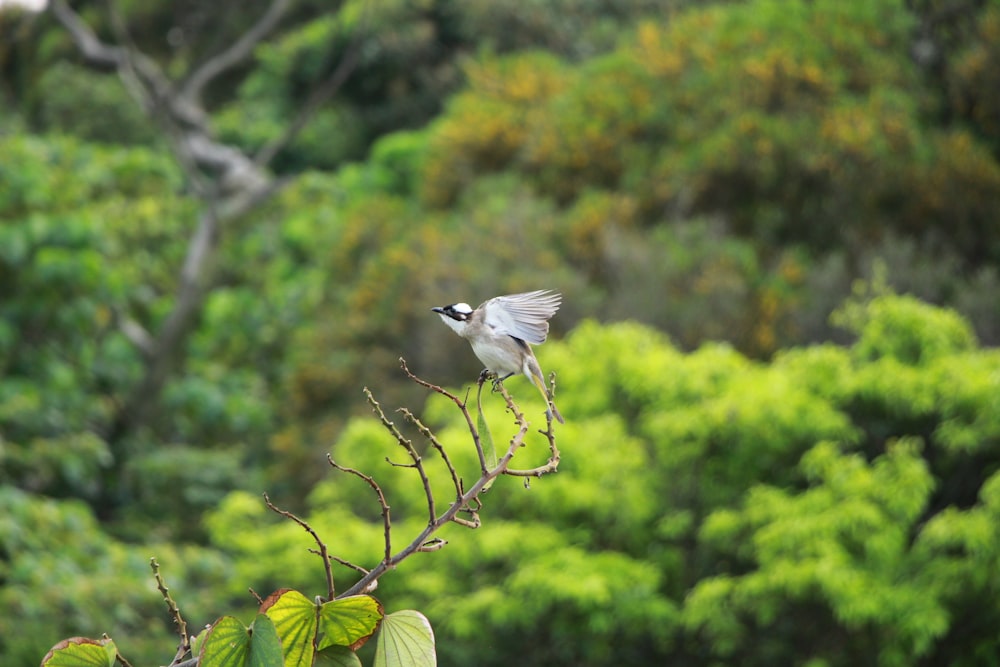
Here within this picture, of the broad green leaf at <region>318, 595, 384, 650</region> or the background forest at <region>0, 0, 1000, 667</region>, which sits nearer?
the broad green leaf at <region>318, 595, 384, 650</region>

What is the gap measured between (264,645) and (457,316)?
2.98ft

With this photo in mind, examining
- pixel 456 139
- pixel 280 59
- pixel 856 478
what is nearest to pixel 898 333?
pixel 856 478

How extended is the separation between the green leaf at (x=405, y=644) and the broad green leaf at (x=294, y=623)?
0.06 metres

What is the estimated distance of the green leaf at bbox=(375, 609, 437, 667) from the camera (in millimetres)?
1084

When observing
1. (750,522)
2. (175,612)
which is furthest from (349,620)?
(750,522)

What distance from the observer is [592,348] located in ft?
25.2

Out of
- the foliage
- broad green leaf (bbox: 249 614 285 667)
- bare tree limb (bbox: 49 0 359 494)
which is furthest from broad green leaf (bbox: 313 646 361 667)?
bare tree limb (bbox: 49 0 359 494)

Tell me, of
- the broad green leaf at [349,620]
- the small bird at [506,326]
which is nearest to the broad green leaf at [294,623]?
the broad green leaf at [349,620]

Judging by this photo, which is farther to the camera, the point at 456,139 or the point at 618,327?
the point at 456,139

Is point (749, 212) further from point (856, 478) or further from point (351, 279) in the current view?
point (856, 478)

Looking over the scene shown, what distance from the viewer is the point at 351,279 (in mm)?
12094

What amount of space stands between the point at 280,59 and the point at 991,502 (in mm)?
17966

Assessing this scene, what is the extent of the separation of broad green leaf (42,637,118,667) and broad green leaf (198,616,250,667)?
106 mm

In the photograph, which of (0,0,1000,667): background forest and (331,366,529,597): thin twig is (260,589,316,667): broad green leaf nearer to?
(331,366,529,597): thin twig
